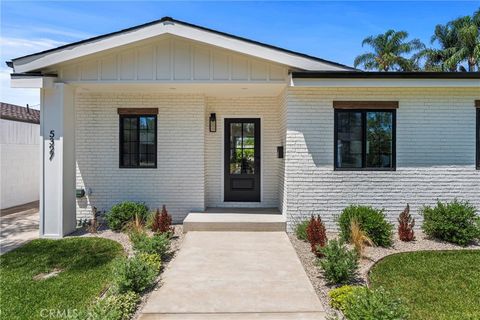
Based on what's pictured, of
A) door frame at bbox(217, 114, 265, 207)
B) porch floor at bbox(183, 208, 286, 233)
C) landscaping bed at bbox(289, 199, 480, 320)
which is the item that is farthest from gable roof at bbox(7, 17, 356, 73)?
porch floor at bbox(183, 208, 286, 233)

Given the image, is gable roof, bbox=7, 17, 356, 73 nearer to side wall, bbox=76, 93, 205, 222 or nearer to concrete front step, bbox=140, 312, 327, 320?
side wall, bbox=76, 93, 205, 222

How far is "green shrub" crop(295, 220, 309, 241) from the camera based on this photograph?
6934 mm

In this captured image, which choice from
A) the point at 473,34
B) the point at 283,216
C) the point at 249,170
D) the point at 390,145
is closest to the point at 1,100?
the point at 249,170

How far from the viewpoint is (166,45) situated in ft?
24.3

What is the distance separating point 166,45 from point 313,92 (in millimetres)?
3310

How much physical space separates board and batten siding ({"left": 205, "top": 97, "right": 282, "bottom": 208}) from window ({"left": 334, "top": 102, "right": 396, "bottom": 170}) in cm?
203

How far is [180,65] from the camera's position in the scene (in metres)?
7.40

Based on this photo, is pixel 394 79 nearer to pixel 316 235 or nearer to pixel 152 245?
pixel 316 235

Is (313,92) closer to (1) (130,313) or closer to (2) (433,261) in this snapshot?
(2) (433,261)

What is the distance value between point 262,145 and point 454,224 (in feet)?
15.5

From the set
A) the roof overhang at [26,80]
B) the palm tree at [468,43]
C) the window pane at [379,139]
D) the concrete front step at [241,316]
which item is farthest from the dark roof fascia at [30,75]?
the palm tree at [468,43]

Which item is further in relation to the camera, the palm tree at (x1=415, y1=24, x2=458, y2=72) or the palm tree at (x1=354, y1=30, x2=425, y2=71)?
the palm tree at (x1=354, y1=30, x2=425, y2=71)

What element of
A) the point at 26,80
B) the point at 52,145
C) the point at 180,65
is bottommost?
the point at 52,145

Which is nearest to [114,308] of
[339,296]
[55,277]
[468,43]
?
[55,277]
